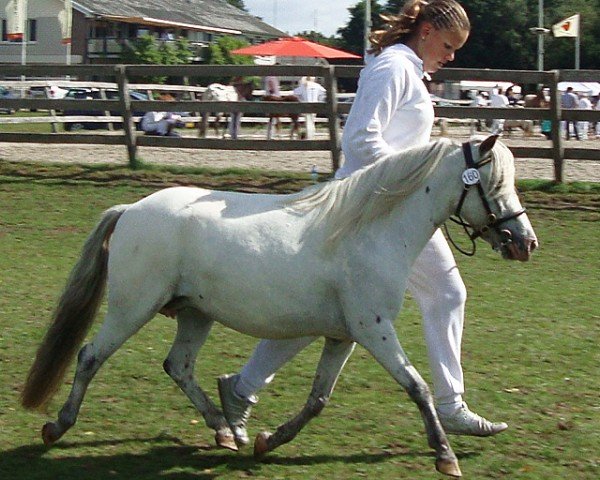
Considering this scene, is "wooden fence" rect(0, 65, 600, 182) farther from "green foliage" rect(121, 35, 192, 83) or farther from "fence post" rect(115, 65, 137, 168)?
"green foliage" rect(121, 35, 192, 83)

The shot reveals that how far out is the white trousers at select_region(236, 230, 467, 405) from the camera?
525 centimetres

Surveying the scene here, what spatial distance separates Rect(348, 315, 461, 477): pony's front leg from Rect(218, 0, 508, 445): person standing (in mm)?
565

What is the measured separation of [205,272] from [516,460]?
1.75m

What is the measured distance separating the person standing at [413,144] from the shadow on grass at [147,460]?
24 centimetres

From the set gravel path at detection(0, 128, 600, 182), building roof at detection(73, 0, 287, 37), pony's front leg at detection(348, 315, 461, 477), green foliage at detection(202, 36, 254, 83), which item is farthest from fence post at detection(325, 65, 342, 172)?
building roof at detection(73, 0, 287, 37)

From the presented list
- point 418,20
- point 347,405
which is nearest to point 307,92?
point 347,405

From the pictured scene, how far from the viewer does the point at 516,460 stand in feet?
16.9

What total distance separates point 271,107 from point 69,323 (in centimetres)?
946

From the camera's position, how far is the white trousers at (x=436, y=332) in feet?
17.2

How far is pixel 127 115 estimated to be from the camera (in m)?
15.0

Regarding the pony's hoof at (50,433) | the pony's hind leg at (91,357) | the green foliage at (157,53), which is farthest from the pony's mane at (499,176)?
the green foliage at (157,53)

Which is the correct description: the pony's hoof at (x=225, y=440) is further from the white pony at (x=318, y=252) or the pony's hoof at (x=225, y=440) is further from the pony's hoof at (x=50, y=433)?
the pony's hoof at (x=50, y=433)

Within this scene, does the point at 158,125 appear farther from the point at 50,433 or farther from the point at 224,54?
the point at 224,54

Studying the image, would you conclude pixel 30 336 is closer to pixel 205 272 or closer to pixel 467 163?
pixel 205 272
